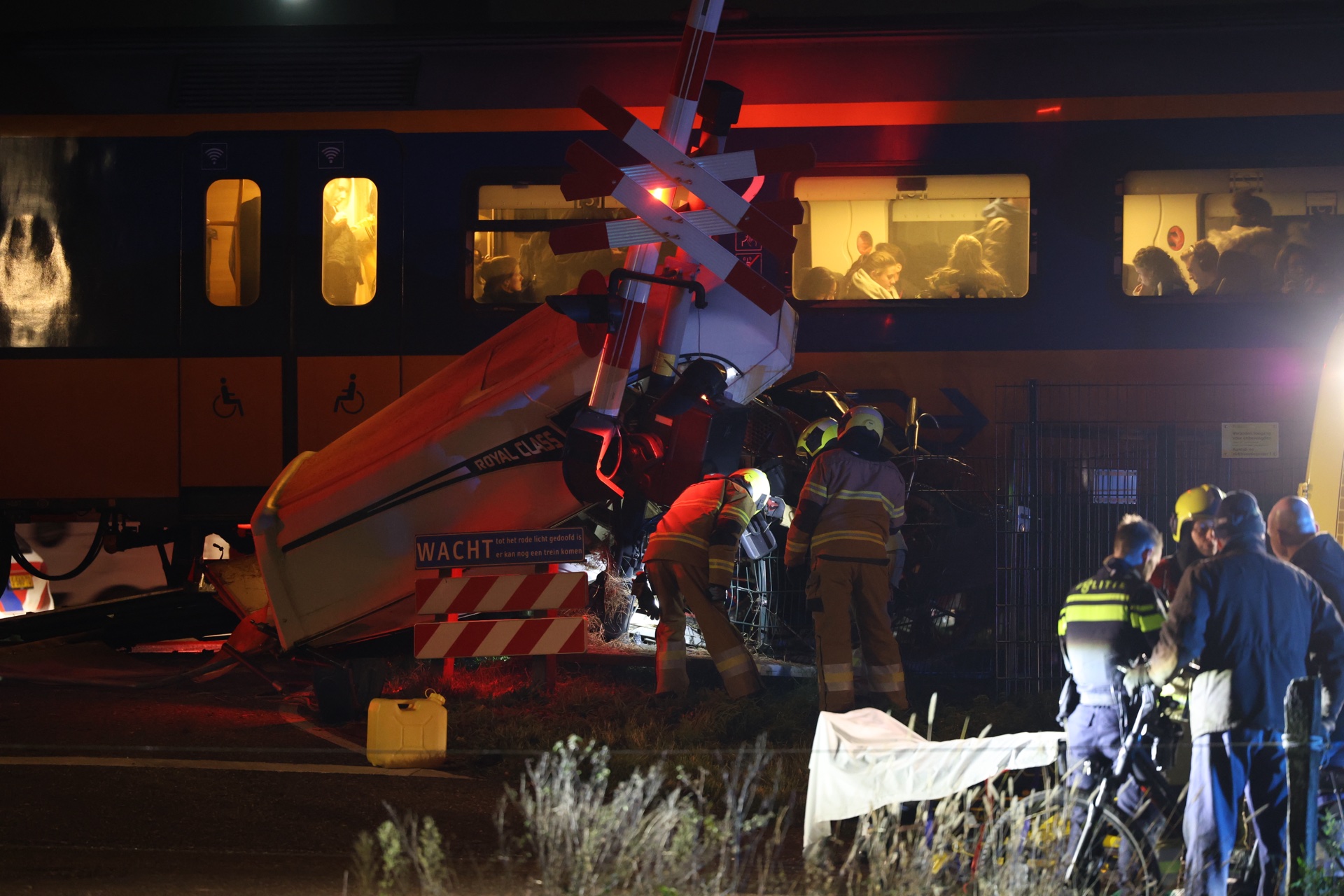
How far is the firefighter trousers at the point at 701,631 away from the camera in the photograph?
6.90m

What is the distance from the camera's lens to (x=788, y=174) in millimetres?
7941

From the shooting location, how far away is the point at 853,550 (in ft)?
21.9

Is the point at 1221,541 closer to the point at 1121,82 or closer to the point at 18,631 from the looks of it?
the point at 1121,82

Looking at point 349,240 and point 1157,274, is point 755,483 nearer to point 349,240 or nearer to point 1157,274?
point 1157,274

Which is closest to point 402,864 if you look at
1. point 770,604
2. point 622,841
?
point 622,841

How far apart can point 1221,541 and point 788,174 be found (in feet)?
14.4

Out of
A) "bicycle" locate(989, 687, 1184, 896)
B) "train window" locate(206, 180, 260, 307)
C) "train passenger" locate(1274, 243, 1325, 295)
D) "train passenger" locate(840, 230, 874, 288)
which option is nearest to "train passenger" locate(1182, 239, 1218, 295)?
"train passenger" locate(1274, 243, 1325, 295)

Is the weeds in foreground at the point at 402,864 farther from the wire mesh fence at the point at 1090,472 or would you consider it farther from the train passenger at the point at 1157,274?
the train passenger at the point at 1157,274

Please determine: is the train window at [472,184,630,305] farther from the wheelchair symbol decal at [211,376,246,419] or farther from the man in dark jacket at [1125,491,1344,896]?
the man in dark jacket at [1125,491,1344,896]

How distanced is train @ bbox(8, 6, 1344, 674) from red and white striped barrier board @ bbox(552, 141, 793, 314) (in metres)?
1.84

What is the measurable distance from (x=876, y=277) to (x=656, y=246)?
2.44m

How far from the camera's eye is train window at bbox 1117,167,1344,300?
7.78 m

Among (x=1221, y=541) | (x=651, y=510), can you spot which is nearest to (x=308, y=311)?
(x=651, y=510)

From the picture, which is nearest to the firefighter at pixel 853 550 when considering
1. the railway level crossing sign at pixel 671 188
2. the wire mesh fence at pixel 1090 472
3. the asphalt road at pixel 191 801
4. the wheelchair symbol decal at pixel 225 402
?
the wire mesh fence at pixel 1090 472
